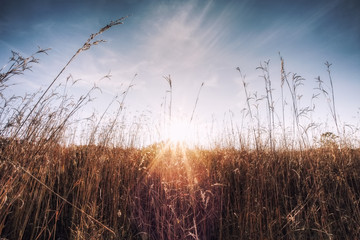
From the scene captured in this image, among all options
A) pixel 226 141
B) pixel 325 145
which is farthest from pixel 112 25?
pixel 325 145

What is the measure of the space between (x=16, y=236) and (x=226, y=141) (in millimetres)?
3838

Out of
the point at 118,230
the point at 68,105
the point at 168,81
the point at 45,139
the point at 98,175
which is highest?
the point at 168,81

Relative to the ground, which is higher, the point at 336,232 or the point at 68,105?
the point at 68,105

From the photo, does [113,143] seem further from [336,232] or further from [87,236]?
[336,232]

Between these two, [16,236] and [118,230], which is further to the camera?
[118,230]

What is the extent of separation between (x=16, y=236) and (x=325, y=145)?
447 cm

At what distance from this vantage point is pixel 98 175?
1.88m

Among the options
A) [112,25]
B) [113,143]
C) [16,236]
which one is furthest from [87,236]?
[112,25]

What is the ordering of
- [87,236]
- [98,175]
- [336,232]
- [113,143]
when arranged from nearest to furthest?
[87,236] → [336,232] → [98,175] → [113,143]

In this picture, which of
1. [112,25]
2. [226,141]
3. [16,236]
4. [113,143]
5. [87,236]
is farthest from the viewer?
[226,141]

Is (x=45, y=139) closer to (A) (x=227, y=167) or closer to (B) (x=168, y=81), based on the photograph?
(B) (x=168, y=81)

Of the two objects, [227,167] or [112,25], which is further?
[227,167]

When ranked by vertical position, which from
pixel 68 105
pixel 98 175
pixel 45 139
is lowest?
pixel 98 175

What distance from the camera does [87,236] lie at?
60.8 inches
